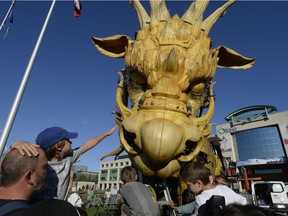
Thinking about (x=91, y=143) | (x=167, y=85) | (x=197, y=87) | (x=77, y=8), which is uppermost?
(x=77, y=8)

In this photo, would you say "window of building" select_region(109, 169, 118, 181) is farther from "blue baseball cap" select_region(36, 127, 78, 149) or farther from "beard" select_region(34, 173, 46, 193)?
"beard" select_region(34, 173, 46, 193)

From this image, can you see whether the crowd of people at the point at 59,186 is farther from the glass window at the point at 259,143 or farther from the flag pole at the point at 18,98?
the glass window at the point at 259,143

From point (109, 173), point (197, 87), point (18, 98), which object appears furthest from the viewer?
point (109, 173)

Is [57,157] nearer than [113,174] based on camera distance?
Yes

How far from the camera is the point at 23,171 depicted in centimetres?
120

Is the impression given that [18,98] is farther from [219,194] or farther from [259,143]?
[259,143]

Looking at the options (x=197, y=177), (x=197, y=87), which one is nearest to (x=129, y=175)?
(x=197, y=177)

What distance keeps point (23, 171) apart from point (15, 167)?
0.04 meters

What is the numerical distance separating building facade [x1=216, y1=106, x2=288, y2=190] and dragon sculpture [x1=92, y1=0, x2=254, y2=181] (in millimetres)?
34996

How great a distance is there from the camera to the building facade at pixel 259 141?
3584 cm

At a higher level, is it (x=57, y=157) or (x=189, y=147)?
(x=189, y=147)

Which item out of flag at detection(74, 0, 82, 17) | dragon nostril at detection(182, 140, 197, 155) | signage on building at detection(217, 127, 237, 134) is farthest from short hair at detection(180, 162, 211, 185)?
signage on building at detection(217, 127, 237, 134)

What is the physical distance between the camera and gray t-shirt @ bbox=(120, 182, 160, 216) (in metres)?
2.43

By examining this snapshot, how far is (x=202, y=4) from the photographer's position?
3.87 m
